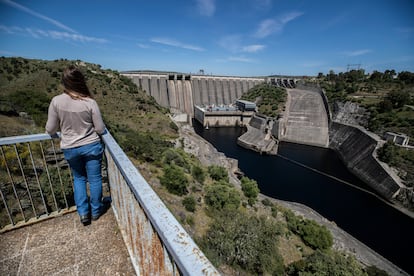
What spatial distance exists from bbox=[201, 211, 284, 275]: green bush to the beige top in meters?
6.72

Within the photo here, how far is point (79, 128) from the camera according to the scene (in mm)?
2033

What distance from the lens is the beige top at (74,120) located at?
197 centimetres

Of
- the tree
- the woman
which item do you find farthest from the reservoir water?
the woman

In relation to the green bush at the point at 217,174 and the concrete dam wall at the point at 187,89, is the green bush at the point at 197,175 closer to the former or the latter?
the green bush at the point at 217,174

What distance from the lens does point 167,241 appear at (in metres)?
0.96

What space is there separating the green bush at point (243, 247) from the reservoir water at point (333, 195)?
9.30 metres

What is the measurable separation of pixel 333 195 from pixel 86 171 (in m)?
21.3

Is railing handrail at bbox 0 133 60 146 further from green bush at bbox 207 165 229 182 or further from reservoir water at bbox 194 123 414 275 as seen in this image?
reservoir water at bbox 194 123 414 275

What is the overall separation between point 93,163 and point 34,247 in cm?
111

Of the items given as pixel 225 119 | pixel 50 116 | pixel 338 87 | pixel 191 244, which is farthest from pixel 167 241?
pixel 338 87

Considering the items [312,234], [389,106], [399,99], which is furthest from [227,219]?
[399,99]

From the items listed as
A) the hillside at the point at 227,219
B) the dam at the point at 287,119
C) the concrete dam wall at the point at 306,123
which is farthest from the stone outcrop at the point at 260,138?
the hillside at the point at 227,219

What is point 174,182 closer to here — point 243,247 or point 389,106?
point 243,247

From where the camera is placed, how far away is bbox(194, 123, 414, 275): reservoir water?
43.4 feet
